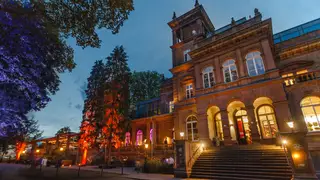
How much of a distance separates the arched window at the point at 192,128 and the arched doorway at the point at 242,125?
15.3 ft

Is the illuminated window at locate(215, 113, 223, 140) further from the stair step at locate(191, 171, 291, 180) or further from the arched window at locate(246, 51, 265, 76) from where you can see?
the stair step at locate(191, 171, 291, 180)

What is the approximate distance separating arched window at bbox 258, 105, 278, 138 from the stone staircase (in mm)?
3038

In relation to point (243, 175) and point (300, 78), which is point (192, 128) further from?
point (300, 78)

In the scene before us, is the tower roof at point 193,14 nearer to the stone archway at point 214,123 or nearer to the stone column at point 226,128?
the stone archway at point 214,123

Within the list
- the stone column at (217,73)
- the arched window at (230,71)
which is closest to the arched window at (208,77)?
the stone column at (217,73)

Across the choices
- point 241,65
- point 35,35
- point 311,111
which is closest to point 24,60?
point 35,35

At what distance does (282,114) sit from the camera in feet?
46.6

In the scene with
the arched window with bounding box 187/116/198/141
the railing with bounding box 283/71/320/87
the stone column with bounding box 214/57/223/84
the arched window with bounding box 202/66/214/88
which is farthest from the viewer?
the arched window with bounding box 187/116/198/141

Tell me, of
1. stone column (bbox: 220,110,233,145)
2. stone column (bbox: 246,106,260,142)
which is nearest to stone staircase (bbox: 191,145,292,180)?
stone column (bbox: 220,110,233,145)

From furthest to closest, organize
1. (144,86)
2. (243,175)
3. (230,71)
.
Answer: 1. (144,86)
2. (230,71)
3. (243,175)

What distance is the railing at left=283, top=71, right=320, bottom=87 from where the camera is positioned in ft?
48.2

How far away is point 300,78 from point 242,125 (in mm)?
6739

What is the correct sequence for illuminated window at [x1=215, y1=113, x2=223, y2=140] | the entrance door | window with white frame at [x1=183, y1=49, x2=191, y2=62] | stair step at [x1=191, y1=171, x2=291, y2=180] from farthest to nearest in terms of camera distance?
window with white frame at [x1=183, y1=49, x2=191, y2=62] < illuminated window at [x1=215, y1=113, x2=223, y2=140] < the entrance door < stair step at [x1=191, y1=171, x2=291, y2=180]

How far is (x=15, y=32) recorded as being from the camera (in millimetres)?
8133
